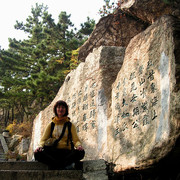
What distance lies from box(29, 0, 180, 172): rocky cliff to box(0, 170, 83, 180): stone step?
4.24ft

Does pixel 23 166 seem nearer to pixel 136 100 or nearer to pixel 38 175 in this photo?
pixel 38 175

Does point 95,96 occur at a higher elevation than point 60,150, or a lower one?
higher

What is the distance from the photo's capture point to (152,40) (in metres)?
4.42

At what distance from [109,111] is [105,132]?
1.70 feet

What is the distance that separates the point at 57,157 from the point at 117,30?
20.4 ft

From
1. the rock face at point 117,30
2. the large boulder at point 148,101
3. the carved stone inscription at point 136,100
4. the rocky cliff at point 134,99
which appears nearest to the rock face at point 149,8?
the rocky cliff at point 134,99

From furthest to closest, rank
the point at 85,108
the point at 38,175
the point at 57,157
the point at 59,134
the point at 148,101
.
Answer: the point at 85,108 → the point at 148,101 → the point at 59,134 → the point at 57,157 → the point at 38,175

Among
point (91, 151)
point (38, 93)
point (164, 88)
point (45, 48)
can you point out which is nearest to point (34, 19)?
point (45, 48)

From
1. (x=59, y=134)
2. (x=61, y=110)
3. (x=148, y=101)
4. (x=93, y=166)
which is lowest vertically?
(x=93, y=166)

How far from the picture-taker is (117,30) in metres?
8.41

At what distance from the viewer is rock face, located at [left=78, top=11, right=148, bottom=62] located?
8.31 meters

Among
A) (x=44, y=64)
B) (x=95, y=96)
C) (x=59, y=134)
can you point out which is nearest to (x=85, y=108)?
(x=95, y=96)

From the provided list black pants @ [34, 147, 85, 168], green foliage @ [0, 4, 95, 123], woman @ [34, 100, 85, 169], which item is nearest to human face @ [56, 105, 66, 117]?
woman @ [34, 100, 85, 169]

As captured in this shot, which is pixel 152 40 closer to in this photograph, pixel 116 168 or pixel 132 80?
pixel 132 80
